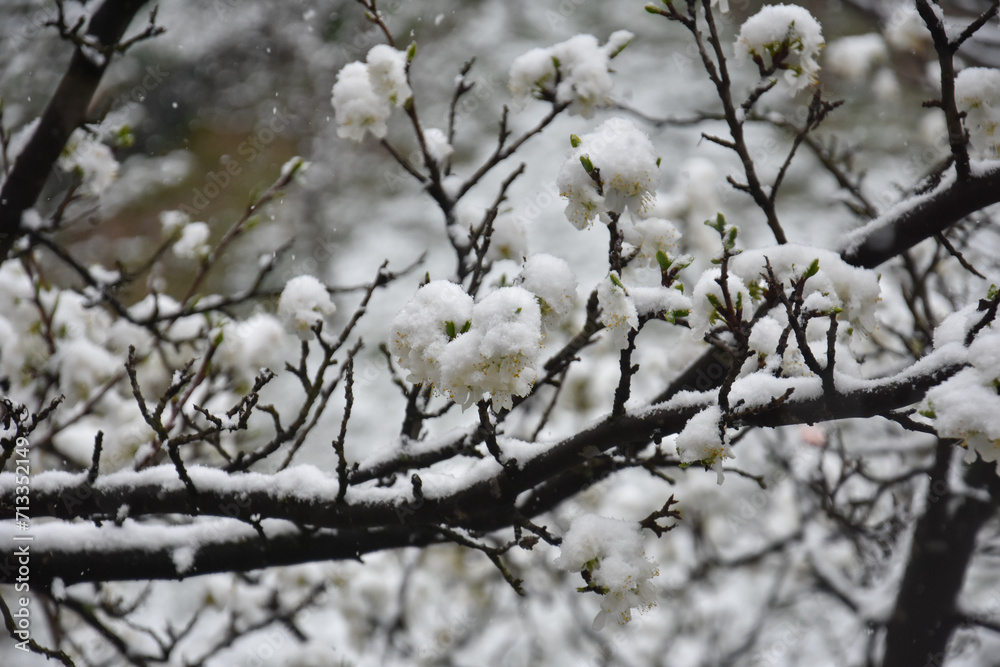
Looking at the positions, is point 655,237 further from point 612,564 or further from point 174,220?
point 174,220

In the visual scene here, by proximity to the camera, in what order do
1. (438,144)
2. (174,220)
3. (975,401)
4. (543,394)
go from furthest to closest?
1. (543,394)
2. (174,220)
3. (438,144)
4. (975,401)

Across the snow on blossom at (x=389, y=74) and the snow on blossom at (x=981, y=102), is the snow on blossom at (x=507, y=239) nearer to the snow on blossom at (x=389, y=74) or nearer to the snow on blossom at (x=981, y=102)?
the snow on blossom at (x=389, y=74)

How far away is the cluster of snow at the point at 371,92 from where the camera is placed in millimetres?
2035

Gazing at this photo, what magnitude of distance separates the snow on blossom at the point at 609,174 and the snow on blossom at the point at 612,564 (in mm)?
624

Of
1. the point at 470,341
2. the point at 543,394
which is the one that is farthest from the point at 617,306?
the point at 543,394

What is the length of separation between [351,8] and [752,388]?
12910mm

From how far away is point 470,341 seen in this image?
1202 mm

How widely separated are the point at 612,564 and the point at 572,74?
131 cm

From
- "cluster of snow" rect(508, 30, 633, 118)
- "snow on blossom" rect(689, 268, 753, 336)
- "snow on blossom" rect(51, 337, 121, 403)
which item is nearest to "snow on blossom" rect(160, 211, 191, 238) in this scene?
"snow on blossom" rect(51, 337, 121, 403)

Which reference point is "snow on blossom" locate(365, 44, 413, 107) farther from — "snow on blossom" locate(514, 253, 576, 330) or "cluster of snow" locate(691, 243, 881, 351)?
"cluster of snow" locate(691, 243, 881, 351)

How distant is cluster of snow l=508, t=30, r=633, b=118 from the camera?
1.97 m

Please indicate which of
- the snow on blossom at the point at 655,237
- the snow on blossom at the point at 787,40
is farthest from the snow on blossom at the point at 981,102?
the snow on blossom at the point at 655,237

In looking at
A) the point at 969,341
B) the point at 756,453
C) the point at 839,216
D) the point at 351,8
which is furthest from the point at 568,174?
the point at 351,8

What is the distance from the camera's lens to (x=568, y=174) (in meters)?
1.48
